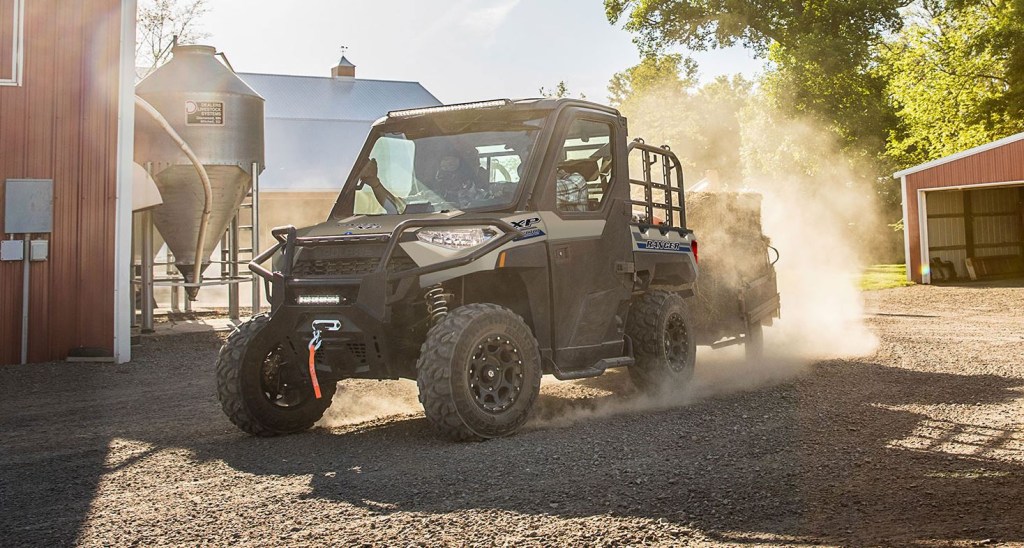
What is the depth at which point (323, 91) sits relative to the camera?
42812 mm

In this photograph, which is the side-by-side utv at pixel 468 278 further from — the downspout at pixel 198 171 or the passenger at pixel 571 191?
the downspout at pixel 198 171

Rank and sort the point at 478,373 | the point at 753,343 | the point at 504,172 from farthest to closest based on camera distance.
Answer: the point at 753,343 < the point at 504,172 < the point at 478,373

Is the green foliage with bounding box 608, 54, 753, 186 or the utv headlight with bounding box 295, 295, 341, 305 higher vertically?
the green foliage with bounding box 608, 54, 753, 186

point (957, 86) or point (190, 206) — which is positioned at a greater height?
point (957, 86)

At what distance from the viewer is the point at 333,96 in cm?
4259

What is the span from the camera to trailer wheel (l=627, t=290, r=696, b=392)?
28.3 feet

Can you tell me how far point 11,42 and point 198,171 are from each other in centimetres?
358

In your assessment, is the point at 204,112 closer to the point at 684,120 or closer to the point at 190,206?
the point at 190,206

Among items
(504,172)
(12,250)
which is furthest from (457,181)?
(12,250)

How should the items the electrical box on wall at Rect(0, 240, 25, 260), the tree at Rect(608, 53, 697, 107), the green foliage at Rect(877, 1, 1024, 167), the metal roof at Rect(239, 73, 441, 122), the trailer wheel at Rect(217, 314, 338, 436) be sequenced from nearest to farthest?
the trailer wheel at Rect(217, 314, 338, 436), the electrical box on wall at Rect(0, 240, 25, 260), the green foliage at Rect(877, 1, 1024, 167), the metal roof at Rect(239, 73, 441, 122), the tree at Rect(608, 53, 697, 107)

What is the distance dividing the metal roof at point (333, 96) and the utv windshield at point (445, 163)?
32.7m

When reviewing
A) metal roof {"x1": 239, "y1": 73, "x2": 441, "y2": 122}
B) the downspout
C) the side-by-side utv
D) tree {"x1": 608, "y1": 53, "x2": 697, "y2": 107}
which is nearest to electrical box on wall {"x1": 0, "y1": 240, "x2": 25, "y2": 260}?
the downspout

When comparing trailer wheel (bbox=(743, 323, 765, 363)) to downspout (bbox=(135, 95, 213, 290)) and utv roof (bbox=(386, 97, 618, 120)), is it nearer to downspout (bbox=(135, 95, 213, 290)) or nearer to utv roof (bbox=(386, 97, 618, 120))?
utv roof (bbox=(386, 97, 618, 120))

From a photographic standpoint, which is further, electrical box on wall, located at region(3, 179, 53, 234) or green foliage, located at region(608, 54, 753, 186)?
green foliage, located at region(608, 54, 753, 186)
